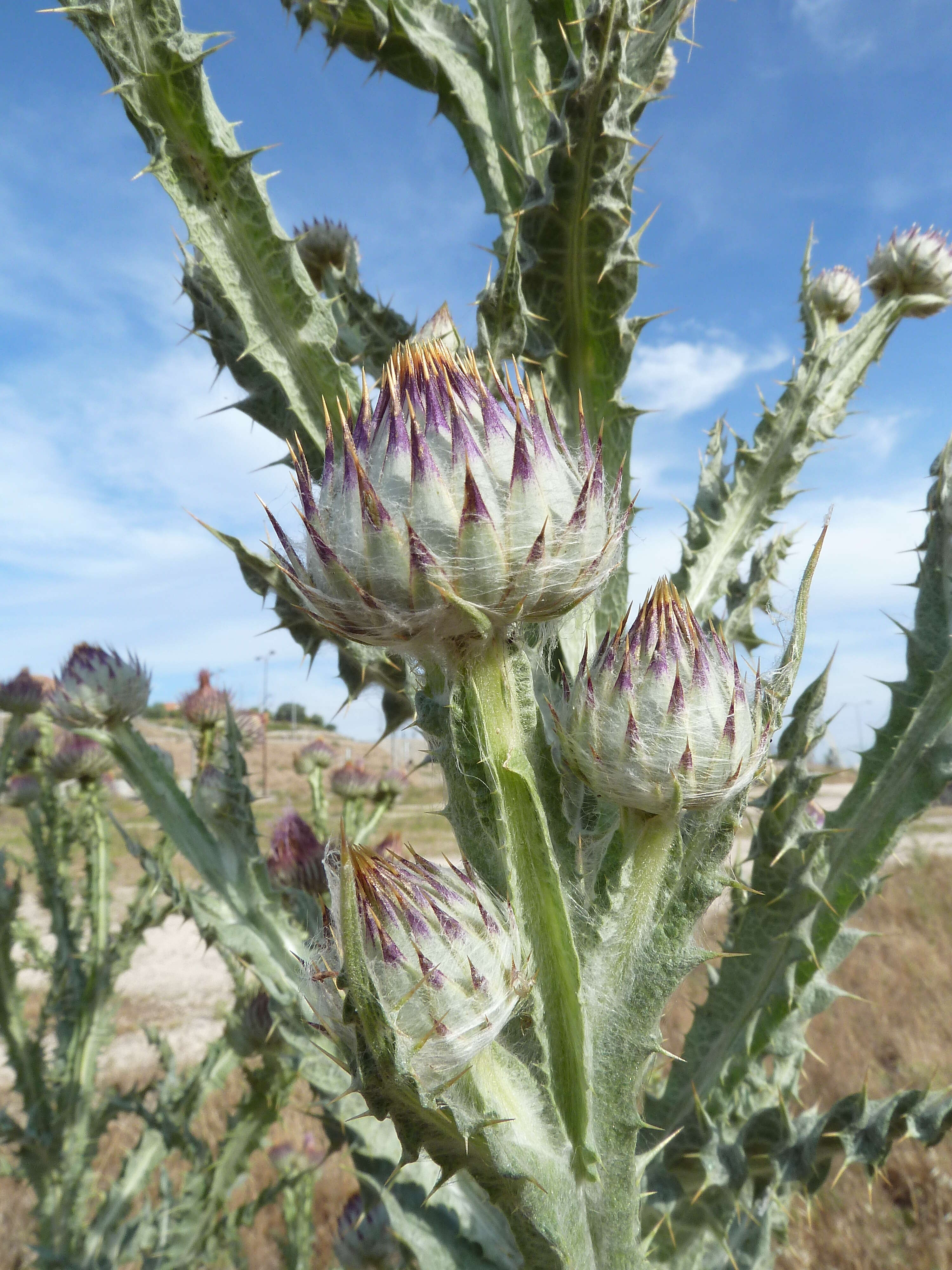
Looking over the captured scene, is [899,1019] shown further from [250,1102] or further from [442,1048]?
[442,1048]

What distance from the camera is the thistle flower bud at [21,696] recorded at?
5469 mm

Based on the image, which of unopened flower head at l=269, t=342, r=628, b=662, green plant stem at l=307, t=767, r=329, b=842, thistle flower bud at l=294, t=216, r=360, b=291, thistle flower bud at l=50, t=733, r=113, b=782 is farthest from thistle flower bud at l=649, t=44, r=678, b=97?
thistle flower bud at l=50, t=733, r=113, b=782

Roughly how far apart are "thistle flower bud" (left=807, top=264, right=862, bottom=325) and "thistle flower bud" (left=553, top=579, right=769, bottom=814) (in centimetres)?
225

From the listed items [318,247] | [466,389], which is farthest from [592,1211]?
[318,247]

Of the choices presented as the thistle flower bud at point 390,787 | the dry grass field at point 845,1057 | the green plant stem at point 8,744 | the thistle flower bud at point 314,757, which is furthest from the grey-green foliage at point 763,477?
the green plant stem at point 8,744

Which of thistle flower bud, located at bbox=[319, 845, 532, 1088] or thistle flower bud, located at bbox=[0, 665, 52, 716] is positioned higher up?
thistle flower bud, located at bbox=[0, 665, 52, 716]

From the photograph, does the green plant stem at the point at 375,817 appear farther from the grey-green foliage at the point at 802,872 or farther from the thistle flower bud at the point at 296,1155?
the thistle flower bud at the point at 296,1155

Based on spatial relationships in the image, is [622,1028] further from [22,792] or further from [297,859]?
[22,792]

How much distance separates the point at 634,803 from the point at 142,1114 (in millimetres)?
3687

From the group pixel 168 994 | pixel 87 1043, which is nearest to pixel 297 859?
pixel 87 1043

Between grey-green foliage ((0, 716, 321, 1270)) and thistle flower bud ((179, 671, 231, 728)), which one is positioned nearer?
grey-green foliage ((0, 716, 321, 1270))

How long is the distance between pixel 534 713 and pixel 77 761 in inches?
168

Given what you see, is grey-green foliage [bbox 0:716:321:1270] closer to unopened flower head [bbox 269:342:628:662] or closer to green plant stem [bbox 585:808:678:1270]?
green plant stem [bbox 585:808:678:1270]

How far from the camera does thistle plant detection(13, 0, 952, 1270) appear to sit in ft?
3.57
